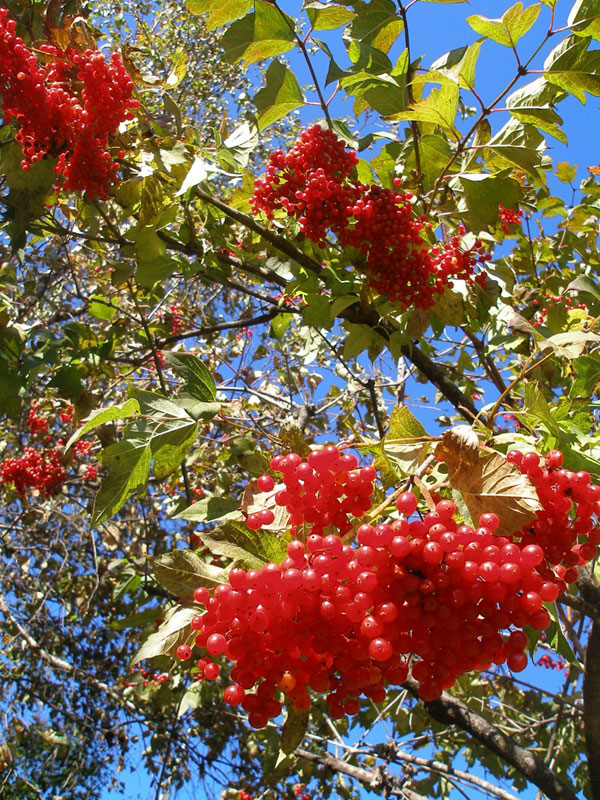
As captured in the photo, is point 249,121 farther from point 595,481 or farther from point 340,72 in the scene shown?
point 595,481

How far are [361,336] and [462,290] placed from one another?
1.60ft

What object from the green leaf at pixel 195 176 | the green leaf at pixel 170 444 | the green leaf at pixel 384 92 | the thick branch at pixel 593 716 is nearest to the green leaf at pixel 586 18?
the green leaf at pixel 384 92

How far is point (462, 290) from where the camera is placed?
8.68 ft

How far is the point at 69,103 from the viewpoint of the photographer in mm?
2258

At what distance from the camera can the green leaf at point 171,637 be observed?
1375mm

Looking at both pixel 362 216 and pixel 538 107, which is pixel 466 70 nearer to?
pixel 538 107

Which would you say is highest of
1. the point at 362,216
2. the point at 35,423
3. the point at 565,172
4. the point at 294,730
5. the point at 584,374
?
the point at 565,172

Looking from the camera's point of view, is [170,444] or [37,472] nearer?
[170,444]

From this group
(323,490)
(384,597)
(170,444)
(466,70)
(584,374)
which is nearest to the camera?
(384,597)

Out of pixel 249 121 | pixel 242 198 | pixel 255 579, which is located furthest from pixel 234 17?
pixel 255 579

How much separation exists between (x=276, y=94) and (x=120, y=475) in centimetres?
160

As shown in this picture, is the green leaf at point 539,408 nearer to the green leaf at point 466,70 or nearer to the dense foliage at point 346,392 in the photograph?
the dense foliage at point 346,392

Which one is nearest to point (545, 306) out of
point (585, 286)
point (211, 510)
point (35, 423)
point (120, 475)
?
point (585, 286)

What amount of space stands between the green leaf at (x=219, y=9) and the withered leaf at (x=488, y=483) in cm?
182
